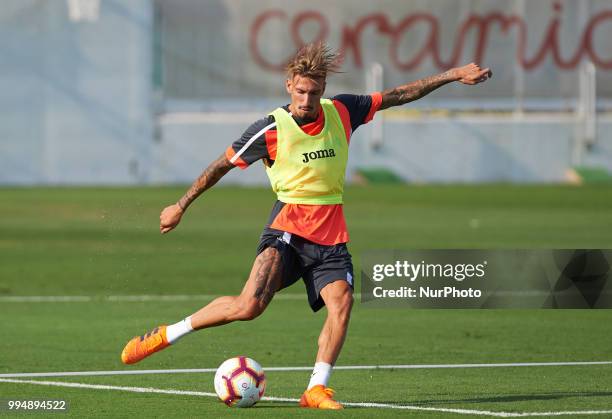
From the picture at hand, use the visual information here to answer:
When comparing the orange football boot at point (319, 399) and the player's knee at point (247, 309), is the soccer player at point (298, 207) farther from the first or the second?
the orange football boot at point (319, 399)

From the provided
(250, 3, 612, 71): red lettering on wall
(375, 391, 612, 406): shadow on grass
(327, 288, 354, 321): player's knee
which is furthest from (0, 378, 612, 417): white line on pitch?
(250, 3, 612, 71): red lettering on wall

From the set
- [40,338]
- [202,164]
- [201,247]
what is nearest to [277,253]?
[40,338]

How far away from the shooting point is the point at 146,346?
10.2 metres

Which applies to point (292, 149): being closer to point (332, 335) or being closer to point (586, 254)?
point (332, 335)

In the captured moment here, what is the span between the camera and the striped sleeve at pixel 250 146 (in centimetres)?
989

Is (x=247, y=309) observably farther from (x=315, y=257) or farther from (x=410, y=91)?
(x=410, y=91)

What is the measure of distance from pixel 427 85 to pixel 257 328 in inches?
194

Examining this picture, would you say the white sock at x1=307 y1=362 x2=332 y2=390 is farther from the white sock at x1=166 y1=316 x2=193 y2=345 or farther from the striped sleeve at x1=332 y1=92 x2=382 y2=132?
the striped sleeve at x1=332 y1=92 x2=382 y2=132

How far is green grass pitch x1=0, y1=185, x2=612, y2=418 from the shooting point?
33.3 feet

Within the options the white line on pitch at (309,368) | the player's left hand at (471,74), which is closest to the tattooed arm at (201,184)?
the player's left hand at (471,74)

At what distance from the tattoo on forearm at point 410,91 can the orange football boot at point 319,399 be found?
2.14 metres

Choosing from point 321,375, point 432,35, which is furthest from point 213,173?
point 432,35

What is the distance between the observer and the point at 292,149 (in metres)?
9.95

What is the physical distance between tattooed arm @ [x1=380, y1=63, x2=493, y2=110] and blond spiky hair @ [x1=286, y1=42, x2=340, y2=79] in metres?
0.73
